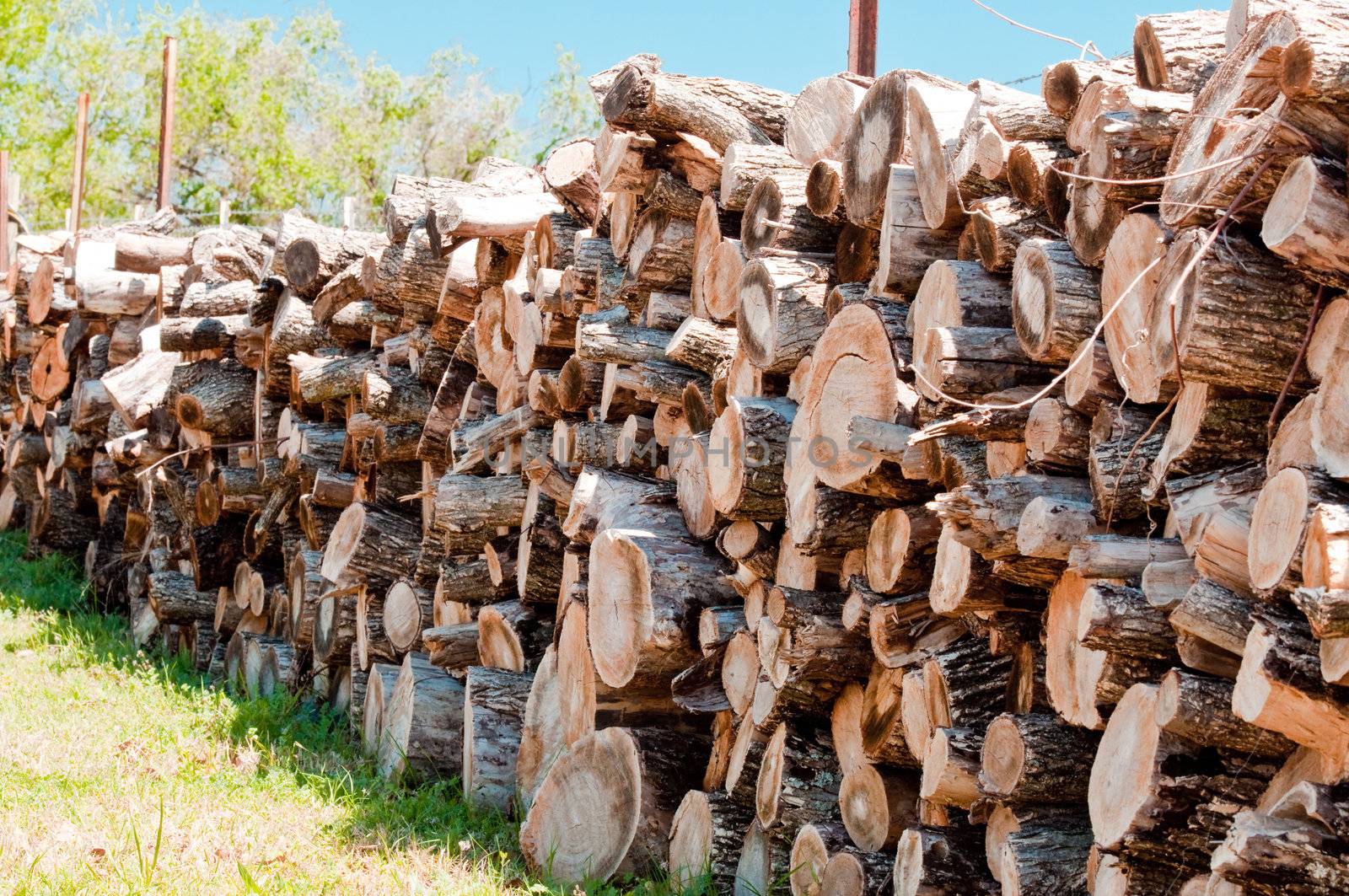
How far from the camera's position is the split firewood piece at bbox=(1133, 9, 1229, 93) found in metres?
2.44

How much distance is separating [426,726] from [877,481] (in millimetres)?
2448

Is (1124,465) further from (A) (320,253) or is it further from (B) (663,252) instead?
(A) (320,253)

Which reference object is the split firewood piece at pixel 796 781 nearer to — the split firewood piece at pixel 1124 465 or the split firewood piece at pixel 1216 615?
the split firewood piece at pixel 1124 465

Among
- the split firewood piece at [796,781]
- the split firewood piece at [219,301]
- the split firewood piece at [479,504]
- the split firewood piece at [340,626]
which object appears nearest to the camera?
the split firewood piece at [796,781]

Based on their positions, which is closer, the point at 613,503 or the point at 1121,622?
the point at 1121,622

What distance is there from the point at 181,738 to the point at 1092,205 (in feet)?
12.9

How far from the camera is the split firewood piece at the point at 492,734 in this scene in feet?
14.6

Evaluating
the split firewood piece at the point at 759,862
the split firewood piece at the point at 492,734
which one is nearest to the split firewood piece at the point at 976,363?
the split firewood piece at the point at 759,862

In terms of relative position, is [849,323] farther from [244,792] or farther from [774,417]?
[244,792]

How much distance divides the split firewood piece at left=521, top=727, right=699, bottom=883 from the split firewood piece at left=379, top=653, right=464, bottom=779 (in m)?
0.97

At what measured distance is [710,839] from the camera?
11.4ft

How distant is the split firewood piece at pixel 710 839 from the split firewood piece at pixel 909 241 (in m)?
1.38

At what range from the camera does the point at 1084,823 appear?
252 cm

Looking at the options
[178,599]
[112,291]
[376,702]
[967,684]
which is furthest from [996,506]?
[112,291]
